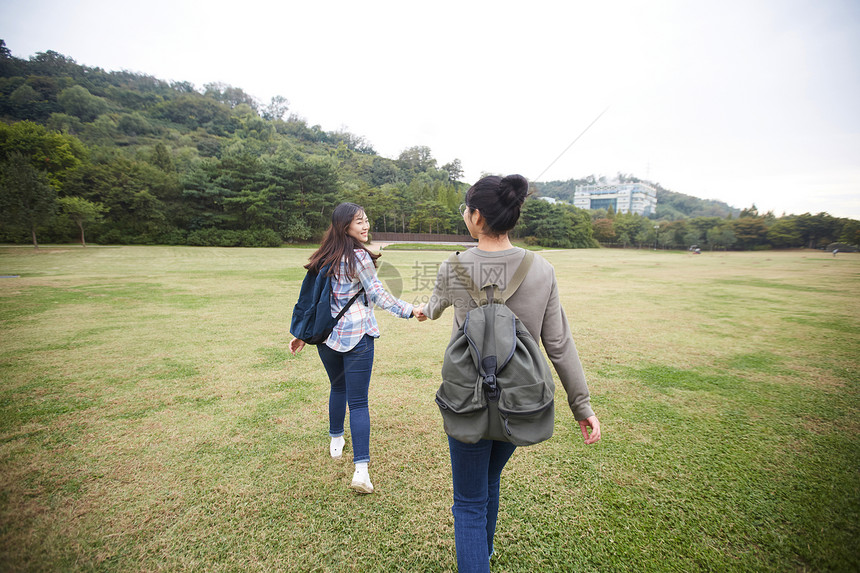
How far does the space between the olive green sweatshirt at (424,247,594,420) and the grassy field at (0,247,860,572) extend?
1.09 m

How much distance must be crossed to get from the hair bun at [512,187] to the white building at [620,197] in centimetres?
13455

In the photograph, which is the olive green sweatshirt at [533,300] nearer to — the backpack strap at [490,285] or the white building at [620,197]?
the backpack strap at [490,285]

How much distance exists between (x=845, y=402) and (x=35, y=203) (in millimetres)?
31965

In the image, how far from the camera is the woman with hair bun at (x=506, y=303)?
1.33m

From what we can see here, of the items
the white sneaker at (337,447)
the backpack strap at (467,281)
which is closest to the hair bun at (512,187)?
the backpack strap at (467,281)

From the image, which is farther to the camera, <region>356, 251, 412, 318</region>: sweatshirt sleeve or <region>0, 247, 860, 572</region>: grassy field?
<region>356, 251, 412, 318</region>: sweatshirt sleeve

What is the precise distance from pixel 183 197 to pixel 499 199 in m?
41.7

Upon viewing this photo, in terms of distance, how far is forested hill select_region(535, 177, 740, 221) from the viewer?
319 ft

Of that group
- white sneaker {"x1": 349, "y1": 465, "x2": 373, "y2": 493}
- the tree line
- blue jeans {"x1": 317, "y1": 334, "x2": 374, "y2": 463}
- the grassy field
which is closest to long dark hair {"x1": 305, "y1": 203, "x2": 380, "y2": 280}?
blue jeans {"x1": 317, "y1": 334, "x2": 374, "y2": 463}

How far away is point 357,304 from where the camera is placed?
7.50 ft

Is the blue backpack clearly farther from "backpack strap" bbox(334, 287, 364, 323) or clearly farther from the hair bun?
the hair bun

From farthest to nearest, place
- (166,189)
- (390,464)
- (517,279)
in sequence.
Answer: (166,189) → (390,464) → (517,279)

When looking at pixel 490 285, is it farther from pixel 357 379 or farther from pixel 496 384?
pixel 357 379

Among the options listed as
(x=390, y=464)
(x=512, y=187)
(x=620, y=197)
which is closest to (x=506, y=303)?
(x=512, y=187)
